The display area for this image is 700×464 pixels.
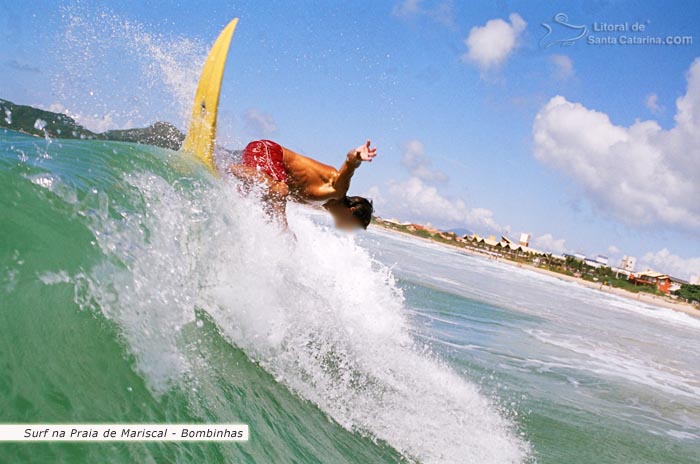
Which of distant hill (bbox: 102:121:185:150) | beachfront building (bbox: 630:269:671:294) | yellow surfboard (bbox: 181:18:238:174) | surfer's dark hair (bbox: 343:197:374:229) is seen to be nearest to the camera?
surfer's dark hair (bbox: 343:197:374:229)

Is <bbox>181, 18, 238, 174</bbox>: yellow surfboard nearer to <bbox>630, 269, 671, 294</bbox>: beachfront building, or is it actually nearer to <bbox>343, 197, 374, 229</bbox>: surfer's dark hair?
<bbox>343, 197, 374, 229</bbox>: surfer's dark hair

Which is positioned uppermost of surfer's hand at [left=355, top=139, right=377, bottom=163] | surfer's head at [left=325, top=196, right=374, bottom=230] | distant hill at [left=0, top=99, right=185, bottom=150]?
surfer's hand at [left=355, top=139, right=377, bottom=163]

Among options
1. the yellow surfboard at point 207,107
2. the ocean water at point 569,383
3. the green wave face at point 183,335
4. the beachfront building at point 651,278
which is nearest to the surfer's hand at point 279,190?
the green wave face at point 183,335

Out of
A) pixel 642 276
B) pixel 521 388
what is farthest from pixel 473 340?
pixel 642 276

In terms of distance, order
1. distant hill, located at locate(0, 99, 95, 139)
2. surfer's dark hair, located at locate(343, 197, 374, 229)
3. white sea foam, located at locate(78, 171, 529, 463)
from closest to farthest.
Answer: white sea foam, located at locate(78, 171, 529, 463) < distant hill, located at locate(0, 99, 95, 139) < surfer's dark hair, located at locate(343, 197, 374, 229)

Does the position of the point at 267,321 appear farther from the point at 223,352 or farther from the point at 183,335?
the point at 183,335

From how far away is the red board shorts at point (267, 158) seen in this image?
5.16m

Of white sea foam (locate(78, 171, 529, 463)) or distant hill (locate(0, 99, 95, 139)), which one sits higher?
distant hill (locate(0, 99, 95, 139))

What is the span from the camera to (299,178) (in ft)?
17.6

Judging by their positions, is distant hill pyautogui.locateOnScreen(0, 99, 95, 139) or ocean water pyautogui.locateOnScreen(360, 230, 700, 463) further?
ocean water pyautogui.locateOnScreen(360, 230, 700, 463)

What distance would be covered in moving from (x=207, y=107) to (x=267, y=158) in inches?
50.0

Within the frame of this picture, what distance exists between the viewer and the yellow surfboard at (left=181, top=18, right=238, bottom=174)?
5730 millimetres

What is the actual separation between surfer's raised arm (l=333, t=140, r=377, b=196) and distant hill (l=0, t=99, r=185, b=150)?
2.05m

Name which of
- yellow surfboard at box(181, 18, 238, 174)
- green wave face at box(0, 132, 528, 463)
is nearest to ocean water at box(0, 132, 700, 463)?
green wave face at box(0, 132, 528, 463)
